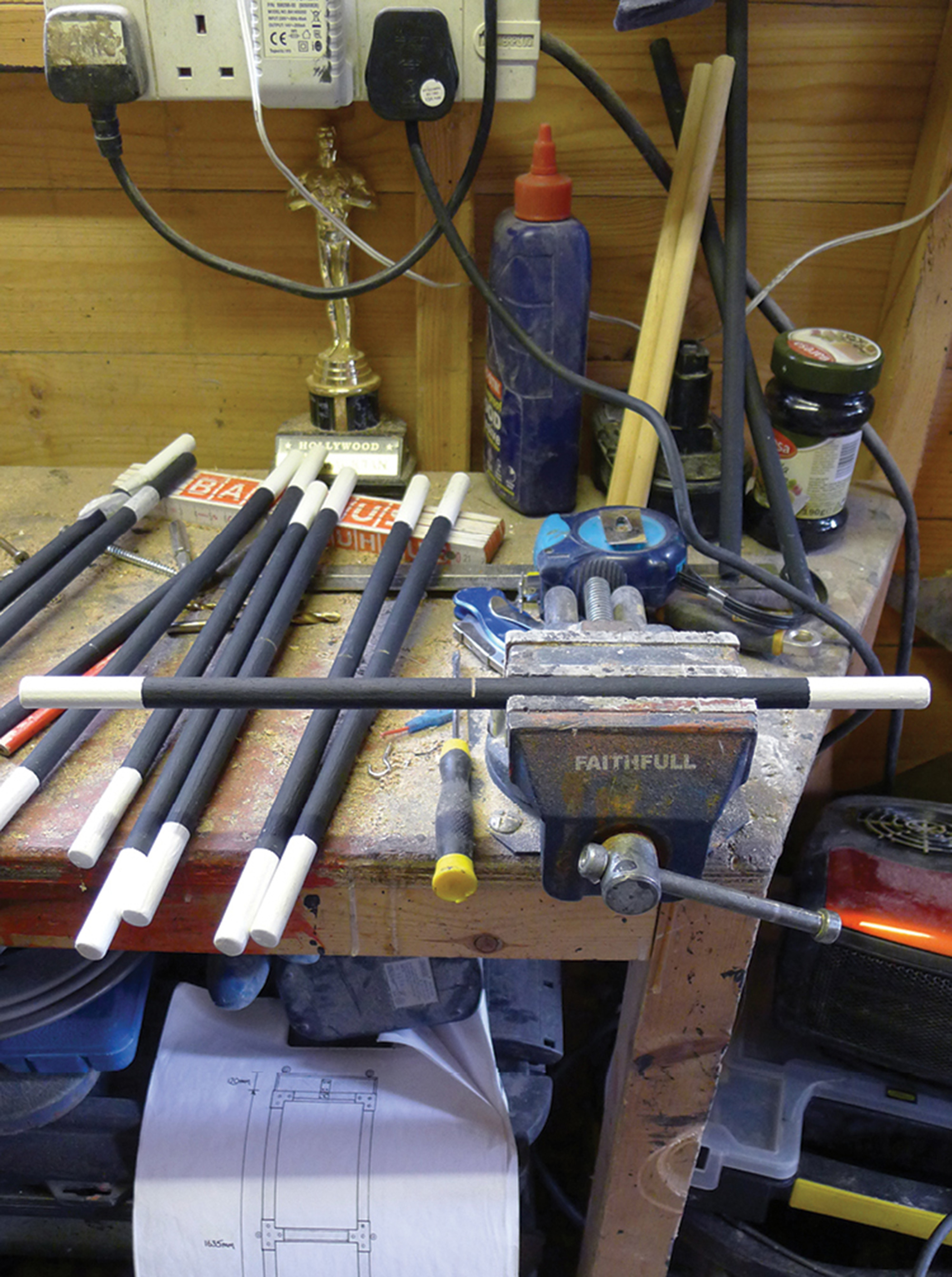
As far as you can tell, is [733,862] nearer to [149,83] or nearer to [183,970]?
[183,970]

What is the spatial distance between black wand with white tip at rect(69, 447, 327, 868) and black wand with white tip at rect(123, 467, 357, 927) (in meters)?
0.03

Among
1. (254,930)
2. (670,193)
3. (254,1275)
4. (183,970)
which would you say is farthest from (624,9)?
(254,1275)

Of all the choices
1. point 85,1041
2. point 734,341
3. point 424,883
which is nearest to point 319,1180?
point 85,1041

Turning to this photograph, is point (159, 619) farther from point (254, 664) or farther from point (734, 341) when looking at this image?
point (734, 341)

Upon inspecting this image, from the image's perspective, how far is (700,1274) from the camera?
3.33ft

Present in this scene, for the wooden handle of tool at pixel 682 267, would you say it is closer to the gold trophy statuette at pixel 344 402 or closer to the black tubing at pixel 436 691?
the gold trophy statuette at pixel 344 402

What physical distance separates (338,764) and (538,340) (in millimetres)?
482

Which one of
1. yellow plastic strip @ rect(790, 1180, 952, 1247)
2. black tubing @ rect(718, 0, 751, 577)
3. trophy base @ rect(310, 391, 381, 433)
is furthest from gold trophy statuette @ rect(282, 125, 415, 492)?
yellow plastic strip @ rect(790, 1180, 952, 1247)

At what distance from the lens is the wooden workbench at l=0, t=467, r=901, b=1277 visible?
0.58 metres

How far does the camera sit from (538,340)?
0.89 meters

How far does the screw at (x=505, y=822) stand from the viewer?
1.93ft

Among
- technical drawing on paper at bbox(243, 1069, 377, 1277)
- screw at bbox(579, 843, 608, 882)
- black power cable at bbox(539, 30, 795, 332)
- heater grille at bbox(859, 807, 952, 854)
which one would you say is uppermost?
black power cable at bbox(539, 30, 795, 332)

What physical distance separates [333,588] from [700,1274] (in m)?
0.85

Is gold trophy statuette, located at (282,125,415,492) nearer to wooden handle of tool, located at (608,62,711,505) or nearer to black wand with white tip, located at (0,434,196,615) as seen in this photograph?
black wand with white tip, located at (0,434,196,615)
